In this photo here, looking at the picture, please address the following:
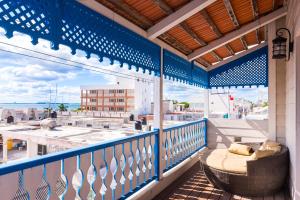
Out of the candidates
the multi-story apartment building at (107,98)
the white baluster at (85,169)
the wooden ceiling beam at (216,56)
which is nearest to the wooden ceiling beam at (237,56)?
the wooden ceiling beam at (216,56)

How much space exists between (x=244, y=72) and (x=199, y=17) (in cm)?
303

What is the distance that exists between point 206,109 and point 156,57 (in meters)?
3.43

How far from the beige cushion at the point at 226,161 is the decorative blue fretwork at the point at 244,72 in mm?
2450

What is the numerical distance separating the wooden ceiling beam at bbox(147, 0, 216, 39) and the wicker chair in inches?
88.4

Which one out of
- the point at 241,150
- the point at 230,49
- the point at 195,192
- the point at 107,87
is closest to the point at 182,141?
the point at 241,150

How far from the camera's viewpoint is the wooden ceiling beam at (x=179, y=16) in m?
2.91

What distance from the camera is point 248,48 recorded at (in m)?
5.84

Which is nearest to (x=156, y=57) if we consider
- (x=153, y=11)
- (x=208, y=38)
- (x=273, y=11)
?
(x=153, y=11)

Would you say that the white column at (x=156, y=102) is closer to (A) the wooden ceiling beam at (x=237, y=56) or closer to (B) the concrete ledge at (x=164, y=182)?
(B) the concrete ledge at (x=164, y=182)

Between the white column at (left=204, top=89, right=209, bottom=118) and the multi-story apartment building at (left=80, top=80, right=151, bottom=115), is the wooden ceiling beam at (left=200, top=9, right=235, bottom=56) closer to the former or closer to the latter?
the white column at (left=204, top=89, right=209, bottom=118)

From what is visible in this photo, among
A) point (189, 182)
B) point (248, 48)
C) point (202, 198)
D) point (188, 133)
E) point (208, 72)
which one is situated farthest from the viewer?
point (208, 72)

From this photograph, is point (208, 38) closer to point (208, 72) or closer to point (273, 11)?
point (273, 11)

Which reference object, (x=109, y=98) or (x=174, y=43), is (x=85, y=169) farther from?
(x=109, y=98)

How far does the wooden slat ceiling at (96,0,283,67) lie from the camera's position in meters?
2.83
